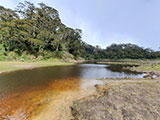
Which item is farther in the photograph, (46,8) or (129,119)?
(46,8)

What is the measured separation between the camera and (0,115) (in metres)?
4.03

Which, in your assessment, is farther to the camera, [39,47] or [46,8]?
[46,8]

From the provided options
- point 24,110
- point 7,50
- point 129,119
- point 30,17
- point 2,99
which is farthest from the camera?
point 30,17

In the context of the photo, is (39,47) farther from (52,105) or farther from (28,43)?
(52,105)

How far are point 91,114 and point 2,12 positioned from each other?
47296mm

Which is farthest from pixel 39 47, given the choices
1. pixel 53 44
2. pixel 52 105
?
pixel 52 105

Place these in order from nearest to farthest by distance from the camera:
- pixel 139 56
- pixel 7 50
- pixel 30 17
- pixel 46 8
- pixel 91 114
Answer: pixel 91 114, pixel 7 50, pixel 30 17, pixel 46 8, pixel 139 56

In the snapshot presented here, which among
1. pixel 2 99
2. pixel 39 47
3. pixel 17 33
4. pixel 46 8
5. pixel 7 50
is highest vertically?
pixel 46 8

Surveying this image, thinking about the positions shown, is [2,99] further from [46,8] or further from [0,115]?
[46,8]

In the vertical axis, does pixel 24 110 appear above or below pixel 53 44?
below

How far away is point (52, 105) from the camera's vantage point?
4.93m

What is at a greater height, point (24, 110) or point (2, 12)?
point (2, 12)

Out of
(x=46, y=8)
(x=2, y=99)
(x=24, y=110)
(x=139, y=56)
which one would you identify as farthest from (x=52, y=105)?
(x=139, y=56)

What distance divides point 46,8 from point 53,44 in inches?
896
